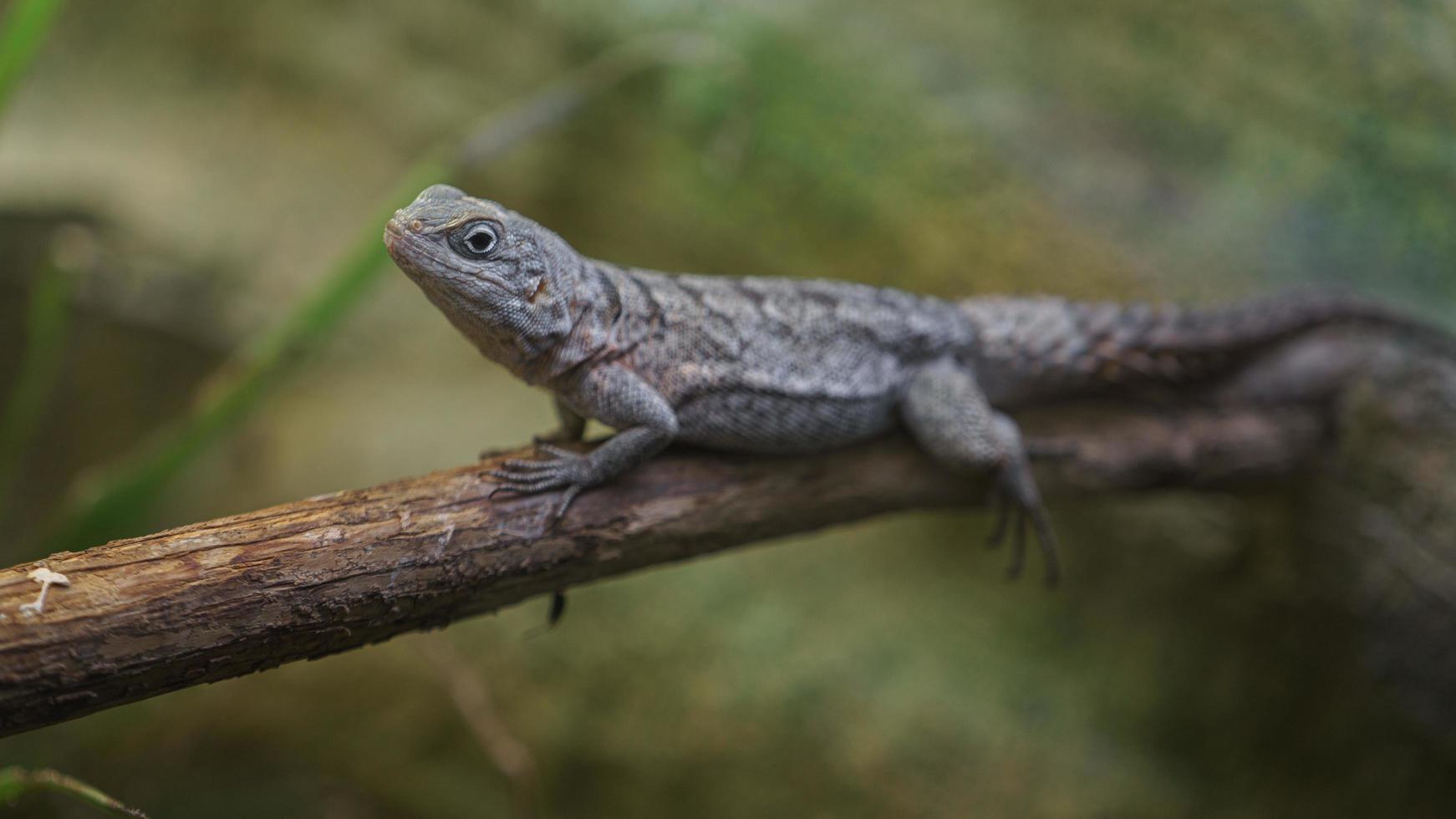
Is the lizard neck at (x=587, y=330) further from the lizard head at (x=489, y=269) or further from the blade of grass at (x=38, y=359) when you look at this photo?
the blade of grass at (x=38, y=359)

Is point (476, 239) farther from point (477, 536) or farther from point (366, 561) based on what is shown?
point (366, 561)

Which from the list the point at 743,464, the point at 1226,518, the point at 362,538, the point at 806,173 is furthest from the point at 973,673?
the point at 362,538

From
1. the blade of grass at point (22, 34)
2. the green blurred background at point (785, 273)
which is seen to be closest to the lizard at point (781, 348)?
the green blurred background at point (785, 273)

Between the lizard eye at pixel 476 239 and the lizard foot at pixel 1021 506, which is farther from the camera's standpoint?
the lizard foot at pixel 1021 506

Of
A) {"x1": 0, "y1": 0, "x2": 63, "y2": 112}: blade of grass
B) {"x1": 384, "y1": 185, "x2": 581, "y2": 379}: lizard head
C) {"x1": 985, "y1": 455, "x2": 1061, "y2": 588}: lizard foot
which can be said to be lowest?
{"x1": 985, "y1": 455, "x2": 1061, "y2": 588}: lizard foot

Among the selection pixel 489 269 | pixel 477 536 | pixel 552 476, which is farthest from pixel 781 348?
pixel 477 536

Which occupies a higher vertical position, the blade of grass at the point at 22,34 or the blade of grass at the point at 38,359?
the blade of grass at the point at 22,34

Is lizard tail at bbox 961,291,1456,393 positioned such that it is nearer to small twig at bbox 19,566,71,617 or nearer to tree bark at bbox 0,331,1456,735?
tree bark at bbox 0,331,1456,735

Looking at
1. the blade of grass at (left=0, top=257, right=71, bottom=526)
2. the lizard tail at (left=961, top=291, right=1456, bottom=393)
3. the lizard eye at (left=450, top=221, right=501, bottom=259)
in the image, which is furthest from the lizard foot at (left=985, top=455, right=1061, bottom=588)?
the blade of grass at (left=0, top=257, right=71, bottom=526)
